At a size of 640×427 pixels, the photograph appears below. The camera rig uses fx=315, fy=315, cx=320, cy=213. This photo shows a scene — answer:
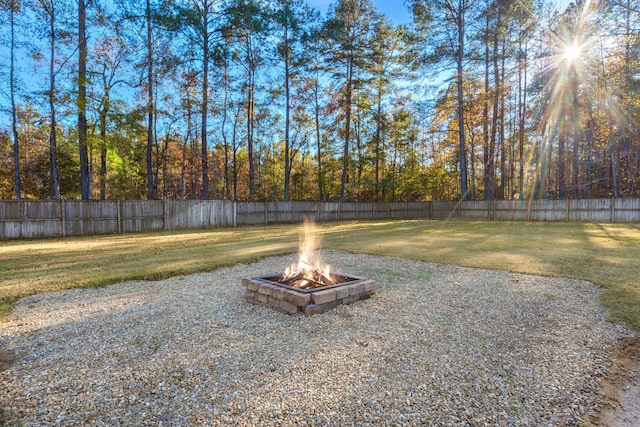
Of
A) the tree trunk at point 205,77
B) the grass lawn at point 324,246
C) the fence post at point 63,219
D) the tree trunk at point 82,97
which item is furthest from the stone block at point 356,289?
the tree trunk at point 205,77

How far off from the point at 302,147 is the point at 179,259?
24.1 metres

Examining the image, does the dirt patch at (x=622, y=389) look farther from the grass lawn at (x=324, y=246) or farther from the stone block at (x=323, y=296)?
the stone block at (x=323, y=296)

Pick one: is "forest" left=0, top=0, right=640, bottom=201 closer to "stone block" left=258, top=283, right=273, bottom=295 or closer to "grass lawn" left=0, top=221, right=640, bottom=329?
"grass lawn" left=0, top=221, right=640, bottom=329

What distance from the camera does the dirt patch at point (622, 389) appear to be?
6.07ft

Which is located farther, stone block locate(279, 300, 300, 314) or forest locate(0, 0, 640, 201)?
forest locate(0, 0, 640, 201)

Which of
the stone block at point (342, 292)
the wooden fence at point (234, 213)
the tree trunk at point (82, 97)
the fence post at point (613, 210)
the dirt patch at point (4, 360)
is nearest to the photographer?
the dirt patch at point (4, 360)

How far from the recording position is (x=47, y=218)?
11.1 m

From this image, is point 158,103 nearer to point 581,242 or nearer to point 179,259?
point 179,259

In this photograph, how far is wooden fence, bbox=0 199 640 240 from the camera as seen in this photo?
1105 centimetres

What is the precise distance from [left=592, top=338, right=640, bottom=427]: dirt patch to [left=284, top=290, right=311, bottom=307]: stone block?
2.46 m

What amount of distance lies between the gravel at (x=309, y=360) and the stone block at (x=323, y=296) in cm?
16

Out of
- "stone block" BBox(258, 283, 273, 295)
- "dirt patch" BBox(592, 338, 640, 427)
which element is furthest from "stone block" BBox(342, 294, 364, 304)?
"dirt patch" BBox(592, 338, 640, 427)

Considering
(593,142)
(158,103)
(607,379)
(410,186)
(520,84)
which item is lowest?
(607,379)

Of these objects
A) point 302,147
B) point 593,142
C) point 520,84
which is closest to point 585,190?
point 593,142
